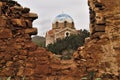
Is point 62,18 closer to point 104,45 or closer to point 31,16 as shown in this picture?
point 31,16

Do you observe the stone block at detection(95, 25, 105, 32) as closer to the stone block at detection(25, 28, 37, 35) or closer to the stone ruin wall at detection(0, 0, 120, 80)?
the stone ruin wall at detection(0, 0, 120, 80)

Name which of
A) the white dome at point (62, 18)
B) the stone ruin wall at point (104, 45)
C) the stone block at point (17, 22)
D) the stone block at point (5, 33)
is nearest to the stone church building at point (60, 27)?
the white dome at point (62, 18)

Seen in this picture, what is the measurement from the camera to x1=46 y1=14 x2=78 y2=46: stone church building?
60.6 meters

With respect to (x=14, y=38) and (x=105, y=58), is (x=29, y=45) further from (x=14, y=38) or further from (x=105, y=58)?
(x=105, y=58)

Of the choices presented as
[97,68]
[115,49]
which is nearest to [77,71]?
[97,68]

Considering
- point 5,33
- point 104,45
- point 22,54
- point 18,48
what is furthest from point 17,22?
point 104,45

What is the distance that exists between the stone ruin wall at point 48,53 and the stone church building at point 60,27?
5019 centimetres

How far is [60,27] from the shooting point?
62.7 metres

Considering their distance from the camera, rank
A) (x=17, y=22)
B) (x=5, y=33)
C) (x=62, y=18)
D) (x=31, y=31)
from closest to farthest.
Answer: (x=5, y=33), (x=17, y=22), (x=31, y=31), (x=62, y=18)

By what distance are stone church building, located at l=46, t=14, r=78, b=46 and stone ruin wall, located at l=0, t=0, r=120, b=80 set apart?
5019 centimetres

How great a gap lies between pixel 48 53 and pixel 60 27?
5308 cm

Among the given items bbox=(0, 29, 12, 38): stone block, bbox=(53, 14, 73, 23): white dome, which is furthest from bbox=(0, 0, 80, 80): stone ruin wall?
bbox=(53, 14, 73, 23): white dome

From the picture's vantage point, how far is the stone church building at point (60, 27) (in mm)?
60562

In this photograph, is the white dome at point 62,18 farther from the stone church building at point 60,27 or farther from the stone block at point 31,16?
the stone block at point 31,16
